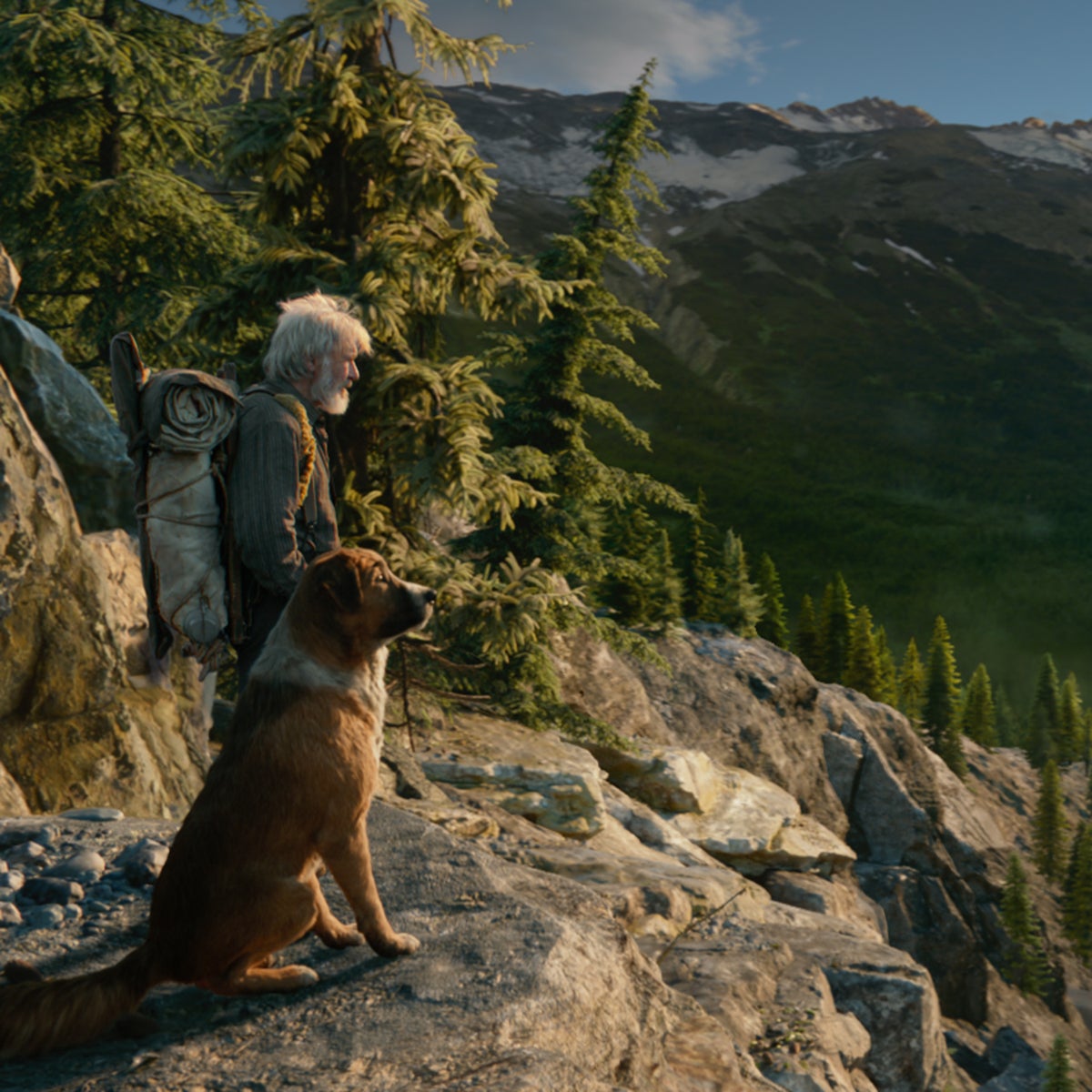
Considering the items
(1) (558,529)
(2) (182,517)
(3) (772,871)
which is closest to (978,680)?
(3) (772,871)

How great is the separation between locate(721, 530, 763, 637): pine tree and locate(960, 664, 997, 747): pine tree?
57589 millimetres

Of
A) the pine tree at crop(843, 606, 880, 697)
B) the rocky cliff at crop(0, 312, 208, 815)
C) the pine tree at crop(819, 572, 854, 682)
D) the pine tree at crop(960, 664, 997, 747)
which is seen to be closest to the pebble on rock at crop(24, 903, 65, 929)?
the rocky cliff at crop(0, 312, 208, 815)

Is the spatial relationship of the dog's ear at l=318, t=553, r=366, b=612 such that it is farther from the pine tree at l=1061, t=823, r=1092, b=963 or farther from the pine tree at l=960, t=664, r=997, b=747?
Answer: the pine tree at l=960, t=664, r=997, b=747

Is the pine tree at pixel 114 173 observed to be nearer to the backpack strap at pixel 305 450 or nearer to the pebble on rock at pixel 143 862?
the pebble on rock at pixel 143 862

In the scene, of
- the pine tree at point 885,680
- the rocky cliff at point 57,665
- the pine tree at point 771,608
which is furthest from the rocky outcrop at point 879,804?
the pine tree at point 885,680

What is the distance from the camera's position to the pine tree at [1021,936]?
1923 inches

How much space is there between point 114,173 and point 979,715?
81834mm

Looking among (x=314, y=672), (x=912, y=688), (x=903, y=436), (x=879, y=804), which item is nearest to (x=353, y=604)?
(x=314, y=672)

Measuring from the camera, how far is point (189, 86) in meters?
17.2

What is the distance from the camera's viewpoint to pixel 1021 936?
52312 millimetres

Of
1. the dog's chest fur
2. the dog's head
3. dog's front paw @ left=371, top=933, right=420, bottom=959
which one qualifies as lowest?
dog's front paw @ left=371, top=933, right=420, bottom=959

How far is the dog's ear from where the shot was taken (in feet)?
11.8

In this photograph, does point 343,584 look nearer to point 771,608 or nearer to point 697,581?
point 697,581

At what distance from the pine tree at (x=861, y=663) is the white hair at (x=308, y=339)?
191 ft
